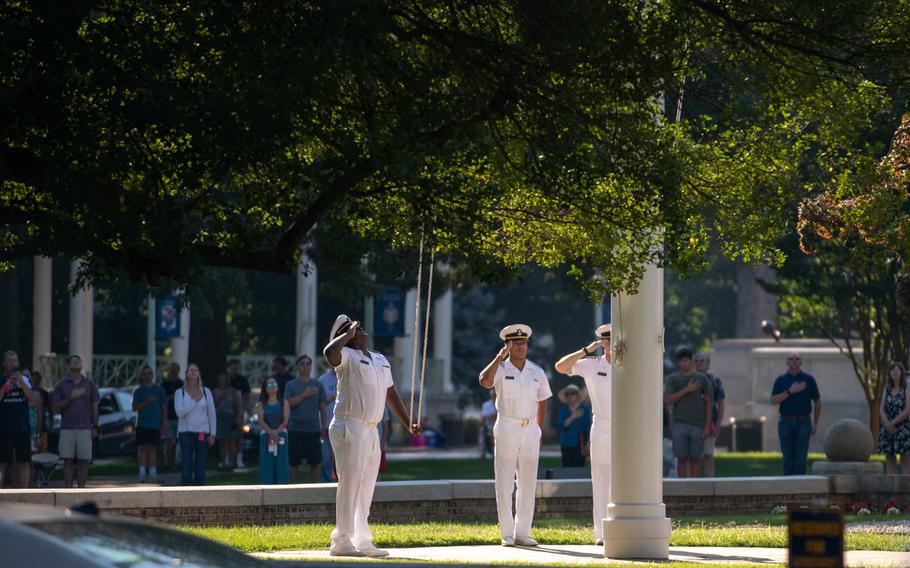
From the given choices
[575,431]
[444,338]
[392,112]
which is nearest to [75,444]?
[575,431]

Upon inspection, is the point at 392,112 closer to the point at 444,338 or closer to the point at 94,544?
the point at 94,544

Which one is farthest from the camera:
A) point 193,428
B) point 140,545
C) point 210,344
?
point 210,344

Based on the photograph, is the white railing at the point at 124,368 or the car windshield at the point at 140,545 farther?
the white railing at the point at 124,368

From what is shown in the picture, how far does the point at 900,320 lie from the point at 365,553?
655 inches

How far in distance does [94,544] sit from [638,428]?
8.53 metres

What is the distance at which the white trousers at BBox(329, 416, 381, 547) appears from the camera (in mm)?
12984

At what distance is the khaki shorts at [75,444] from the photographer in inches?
839

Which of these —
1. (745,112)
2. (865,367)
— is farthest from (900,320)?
(745,112)

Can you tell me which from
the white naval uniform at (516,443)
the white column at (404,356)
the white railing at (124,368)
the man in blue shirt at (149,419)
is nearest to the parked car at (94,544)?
the white naval uniform at (516,443)

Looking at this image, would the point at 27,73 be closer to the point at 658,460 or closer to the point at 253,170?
the point at 253,170

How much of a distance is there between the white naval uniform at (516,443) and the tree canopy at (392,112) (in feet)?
7.94

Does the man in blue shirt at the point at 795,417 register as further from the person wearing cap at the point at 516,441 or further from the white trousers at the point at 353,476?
the white trousers at the point at 353,476

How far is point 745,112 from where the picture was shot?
1196 cm

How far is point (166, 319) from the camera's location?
1326 inches
